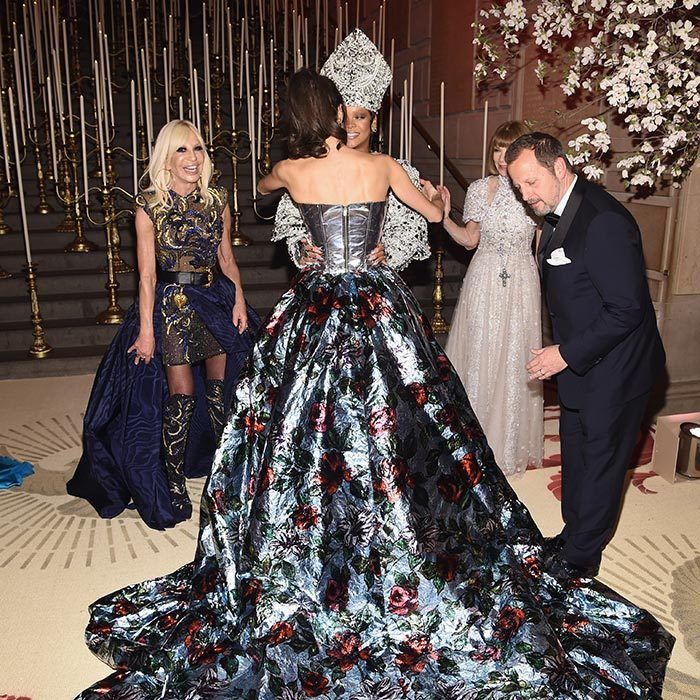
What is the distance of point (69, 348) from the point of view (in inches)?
243

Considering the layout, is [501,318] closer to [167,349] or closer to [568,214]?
[568,214]

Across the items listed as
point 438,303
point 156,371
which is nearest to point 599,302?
point 156,371

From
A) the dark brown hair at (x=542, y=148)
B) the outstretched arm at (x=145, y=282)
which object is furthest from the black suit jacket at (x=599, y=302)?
the outstretched arm at (x=145, y=282)

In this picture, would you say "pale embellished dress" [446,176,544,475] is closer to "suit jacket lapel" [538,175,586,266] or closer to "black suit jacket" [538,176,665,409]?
"black suit jacket" [538,176,665,409]

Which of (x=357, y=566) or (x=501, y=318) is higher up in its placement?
(x=501, y=318)

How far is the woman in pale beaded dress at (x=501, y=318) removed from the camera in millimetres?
3898

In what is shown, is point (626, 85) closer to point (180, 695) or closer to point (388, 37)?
point (180, 695)

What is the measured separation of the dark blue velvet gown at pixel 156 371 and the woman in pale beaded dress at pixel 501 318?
119 centimetres

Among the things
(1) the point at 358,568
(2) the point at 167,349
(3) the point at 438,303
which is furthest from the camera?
(3) the point at 438,303

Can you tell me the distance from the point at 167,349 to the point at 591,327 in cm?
193

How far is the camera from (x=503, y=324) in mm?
3957

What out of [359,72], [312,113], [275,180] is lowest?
[275,180]

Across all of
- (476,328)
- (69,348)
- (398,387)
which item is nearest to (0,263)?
(69,348)

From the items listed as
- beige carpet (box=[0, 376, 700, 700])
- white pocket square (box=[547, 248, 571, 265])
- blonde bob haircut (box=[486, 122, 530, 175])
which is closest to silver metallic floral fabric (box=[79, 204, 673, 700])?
beige carpet (box=[0, 376, 700, 700])
